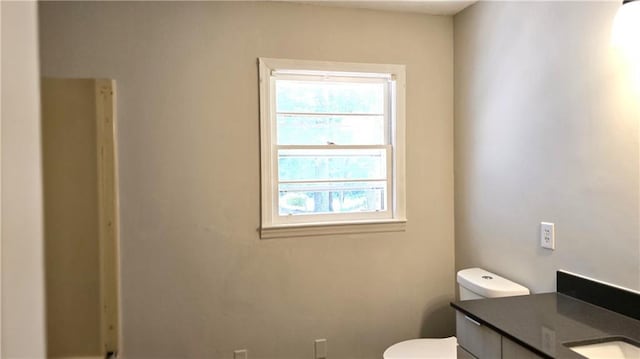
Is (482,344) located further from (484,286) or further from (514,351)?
(484,286)

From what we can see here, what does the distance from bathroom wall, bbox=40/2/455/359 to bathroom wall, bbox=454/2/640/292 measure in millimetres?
244

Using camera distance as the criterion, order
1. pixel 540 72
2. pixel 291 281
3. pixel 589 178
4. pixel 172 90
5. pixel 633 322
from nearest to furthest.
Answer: pixel 633 322, pixel 589 178, pixel 540 72, pixel 172 90, pixel 291 281

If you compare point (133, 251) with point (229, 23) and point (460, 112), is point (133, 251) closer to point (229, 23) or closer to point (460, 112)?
point (229, 23)

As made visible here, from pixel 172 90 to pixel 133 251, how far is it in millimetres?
863

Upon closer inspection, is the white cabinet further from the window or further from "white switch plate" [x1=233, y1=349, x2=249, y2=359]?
"white switch plate" [x1=233, y1=349, x2=249, y2=359]

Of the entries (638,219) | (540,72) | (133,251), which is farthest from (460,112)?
(133,251)

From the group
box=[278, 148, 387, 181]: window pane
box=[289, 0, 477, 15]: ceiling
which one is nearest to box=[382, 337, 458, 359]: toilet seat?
box=[278, 148, 387, 181]: window pane

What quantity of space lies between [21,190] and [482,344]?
5.00ft

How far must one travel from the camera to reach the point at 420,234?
8.48 feet

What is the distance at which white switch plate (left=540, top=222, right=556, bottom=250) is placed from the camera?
6.03 feet

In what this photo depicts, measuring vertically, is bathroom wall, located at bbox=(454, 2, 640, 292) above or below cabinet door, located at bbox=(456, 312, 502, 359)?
above

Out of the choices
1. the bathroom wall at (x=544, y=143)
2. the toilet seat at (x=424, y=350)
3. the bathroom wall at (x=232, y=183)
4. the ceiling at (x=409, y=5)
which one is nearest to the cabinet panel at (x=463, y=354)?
the toilet seat at (x=424, y=350)

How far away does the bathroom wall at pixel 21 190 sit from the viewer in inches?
14.8

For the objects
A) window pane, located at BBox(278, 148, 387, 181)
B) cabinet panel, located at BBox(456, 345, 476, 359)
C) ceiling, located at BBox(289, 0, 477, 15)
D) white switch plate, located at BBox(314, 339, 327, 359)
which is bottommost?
white switch plate, located at BBox(314, 339, 327, 359)
